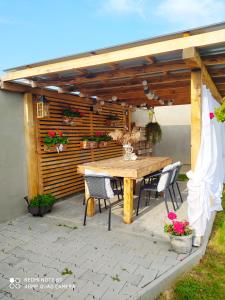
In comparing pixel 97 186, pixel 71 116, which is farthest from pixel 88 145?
pixel 97 186

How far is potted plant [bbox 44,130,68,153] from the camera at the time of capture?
5020mm

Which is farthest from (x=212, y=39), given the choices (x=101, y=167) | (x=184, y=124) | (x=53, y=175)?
(x=184, y=124)

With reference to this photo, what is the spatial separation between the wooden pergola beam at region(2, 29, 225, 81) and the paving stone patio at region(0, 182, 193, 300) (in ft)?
8.26

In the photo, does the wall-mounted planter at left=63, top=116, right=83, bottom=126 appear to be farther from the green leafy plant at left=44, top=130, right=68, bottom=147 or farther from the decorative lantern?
the decorative lantern

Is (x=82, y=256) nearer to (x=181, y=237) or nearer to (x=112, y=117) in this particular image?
(x=181, y=237)

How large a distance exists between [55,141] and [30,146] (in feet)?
1.74

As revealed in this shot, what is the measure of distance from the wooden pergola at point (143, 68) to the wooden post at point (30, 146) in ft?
0.06

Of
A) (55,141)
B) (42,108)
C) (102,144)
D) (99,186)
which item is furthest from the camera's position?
(102,144)

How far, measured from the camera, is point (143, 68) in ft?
12.8

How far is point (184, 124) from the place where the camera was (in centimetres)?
1109

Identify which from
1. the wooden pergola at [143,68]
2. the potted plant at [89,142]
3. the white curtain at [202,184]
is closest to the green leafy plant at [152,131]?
the potted plant at [89,142]

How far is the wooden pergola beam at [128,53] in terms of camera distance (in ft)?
9.23

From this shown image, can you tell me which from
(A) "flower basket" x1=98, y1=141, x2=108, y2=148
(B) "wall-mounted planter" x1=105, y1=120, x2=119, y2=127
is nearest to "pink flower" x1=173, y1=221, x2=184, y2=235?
(A) "flower basket" x1=98, y1=141, x2=108, y2=148

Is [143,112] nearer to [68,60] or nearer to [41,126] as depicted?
[41,126]
